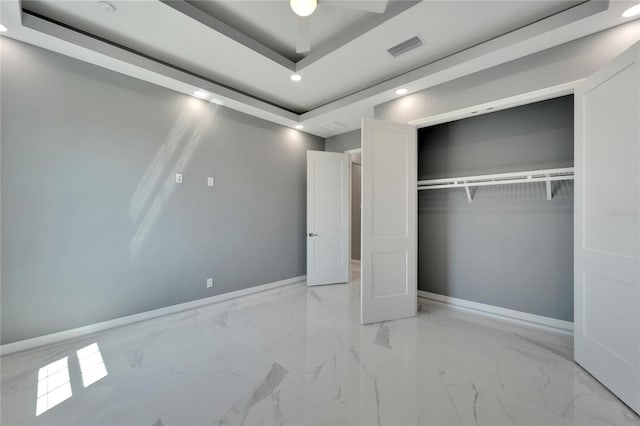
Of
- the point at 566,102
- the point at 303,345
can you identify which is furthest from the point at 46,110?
the point at 566,102

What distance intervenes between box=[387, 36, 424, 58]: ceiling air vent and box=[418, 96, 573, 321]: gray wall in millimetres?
1327

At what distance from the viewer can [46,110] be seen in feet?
7.80

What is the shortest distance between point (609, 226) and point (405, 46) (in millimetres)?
2220

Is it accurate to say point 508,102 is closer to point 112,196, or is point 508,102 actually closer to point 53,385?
point 112,196

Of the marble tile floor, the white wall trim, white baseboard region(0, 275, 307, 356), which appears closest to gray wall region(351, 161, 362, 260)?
white baseboard region(0, 275, 307, 356)

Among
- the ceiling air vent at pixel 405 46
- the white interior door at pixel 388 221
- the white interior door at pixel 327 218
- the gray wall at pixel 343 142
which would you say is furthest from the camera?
the gray wall at pixel 343 142

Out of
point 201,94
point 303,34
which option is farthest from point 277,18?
point 201,94

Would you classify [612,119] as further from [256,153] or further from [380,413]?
[256,153]

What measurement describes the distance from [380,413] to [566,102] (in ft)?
11.2

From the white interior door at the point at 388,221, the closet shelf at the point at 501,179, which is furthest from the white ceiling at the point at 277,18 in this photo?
the closet shelf at the point at 501,179

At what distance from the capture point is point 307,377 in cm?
191

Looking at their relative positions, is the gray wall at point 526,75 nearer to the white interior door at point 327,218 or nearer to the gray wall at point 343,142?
the gray wall at point 343,142

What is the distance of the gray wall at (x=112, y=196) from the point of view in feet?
7.45

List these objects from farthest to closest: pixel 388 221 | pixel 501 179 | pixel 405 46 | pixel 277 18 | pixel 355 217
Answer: pixel 355 217 < pixel 501 179 < pixel 388 221 < pixel 405 46 < pixel 277 18
